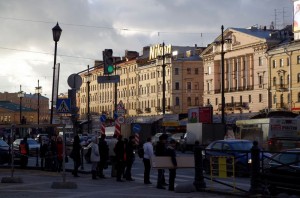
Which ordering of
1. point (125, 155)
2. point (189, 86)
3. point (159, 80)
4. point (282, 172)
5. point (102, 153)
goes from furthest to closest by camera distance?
point (189, 86)
point (159, 80)
point (102, 153)
point (125, 155)
point (282, 172)

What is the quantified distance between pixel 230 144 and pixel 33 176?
28.7 feet

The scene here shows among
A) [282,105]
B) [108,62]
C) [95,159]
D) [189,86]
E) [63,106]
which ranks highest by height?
[189,86]

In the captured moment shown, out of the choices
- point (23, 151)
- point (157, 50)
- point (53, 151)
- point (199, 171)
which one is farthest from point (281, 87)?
point (199, 171)

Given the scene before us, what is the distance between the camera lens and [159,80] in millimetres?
128625

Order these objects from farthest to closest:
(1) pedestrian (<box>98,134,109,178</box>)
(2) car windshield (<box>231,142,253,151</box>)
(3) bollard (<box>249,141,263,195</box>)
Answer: (2) car windshield (<box>231,142,253,151</box>) → (1) pedestrian (<box>98,134,109,178</box>) → (3) bollard (<box>249,141,263,195</box>)

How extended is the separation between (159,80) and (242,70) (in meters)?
23.9

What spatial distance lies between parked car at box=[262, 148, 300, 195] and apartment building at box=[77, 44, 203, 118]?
102514 millimetres

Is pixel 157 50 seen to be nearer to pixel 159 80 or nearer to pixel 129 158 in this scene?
pixel 159 80

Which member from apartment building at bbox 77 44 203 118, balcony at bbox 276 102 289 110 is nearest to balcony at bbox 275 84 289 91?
balcony at bbox 276 102 289 110

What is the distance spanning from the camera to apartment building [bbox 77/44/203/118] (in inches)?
5012

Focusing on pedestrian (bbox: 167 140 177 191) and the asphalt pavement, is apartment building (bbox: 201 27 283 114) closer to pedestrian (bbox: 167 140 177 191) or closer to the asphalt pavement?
the asphalt pavement

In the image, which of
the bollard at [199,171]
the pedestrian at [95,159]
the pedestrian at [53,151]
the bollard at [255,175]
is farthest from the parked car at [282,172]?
the pedestrian at [53,151]

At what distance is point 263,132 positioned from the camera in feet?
164

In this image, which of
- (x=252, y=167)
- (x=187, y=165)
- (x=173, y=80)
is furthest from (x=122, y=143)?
(x=173, y=80)
